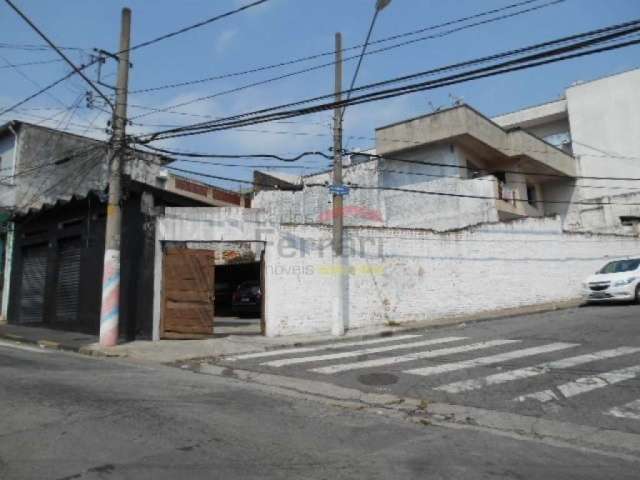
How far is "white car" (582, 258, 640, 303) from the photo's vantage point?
56.2 ft

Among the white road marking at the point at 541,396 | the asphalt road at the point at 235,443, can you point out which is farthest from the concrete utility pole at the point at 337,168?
the white road marking at the point at 541,396

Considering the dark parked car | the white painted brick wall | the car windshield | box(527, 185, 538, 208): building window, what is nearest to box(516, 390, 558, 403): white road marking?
the white painted brick wall

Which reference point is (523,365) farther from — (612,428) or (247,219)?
(247,219)

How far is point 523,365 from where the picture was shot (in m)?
9.40

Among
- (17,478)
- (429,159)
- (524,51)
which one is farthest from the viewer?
(429,159)

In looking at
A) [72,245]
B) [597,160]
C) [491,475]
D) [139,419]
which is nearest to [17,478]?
[139,419]

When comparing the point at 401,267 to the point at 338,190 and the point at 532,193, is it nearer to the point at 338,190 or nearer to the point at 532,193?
the point at 338,190

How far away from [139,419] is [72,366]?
5060 millimetres

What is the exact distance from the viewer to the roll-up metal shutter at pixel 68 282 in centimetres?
1766

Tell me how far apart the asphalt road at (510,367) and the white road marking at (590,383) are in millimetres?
13

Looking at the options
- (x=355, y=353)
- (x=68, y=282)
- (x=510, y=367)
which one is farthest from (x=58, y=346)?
(x=510, y=367)

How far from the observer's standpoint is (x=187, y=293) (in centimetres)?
1502

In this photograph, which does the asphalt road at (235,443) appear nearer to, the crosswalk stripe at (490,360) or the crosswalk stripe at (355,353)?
the crosswalk stripe at (490,360)

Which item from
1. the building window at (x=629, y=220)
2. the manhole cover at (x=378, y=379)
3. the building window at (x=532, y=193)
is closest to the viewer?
the manhole cover at (x=378, y=379)
